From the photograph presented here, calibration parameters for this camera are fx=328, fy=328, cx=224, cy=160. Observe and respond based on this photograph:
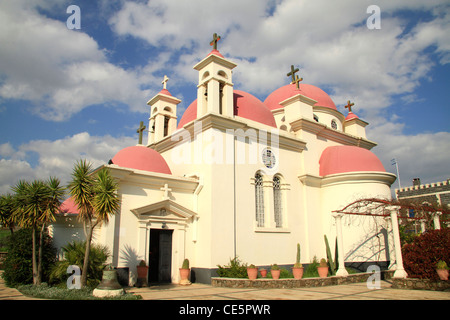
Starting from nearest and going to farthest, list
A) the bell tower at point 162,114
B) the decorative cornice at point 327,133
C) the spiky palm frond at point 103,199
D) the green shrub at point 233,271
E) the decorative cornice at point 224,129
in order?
the spiky palm frond at point 103,199 → the green shrub at point 233,271 → the decorative cornice at point 224,129 → the decorative cornice at point 327,133 → the bell tower at point 162,114

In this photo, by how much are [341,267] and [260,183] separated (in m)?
5.05

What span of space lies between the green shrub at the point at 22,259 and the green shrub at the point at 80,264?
865mm

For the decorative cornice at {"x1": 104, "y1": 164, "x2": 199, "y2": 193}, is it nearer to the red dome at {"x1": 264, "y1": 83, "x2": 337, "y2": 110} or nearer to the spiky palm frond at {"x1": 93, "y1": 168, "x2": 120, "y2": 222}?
the spiky palm frond at {"x1": 93, "y1": 168, "x2": 120, "y2": 222}

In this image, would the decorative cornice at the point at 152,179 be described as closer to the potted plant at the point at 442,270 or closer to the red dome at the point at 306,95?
the red dome at the point at 306,95

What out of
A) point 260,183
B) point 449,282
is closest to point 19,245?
point 260,183

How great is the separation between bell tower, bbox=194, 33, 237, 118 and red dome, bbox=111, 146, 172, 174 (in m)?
2.88

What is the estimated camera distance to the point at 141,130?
17.8 m

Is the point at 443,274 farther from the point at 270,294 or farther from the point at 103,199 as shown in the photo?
the point at 103,199

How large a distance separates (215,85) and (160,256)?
7922mm

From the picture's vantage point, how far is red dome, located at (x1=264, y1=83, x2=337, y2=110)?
21.4 metres

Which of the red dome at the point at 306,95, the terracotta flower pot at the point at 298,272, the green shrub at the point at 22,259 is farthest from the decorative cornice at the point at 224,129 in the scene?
the green shrub at the point at 22,259

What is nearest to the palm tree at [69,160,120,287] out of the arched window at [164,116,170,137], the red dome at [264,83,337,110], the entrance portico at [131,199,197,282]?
the entrance portico at [131,199,197,282]

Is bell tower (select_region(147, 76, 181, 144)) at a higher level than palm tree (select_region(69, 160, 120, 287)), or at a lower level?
higher

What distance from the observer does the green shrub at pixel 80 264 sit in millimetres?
10695
